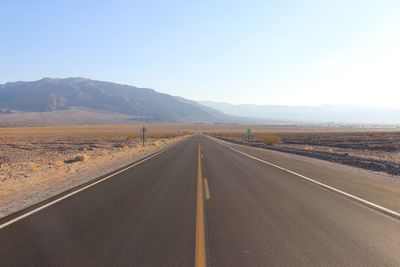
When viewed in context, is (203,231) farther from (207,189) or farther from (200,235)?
(207,189)

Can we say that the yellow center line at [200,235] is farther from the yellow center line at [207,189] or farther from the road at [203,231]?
the yellow center line at [207,189]

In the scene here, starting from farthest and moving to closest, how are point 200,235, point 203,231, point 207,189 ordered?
point 207,189, point 203,231, point 200,235

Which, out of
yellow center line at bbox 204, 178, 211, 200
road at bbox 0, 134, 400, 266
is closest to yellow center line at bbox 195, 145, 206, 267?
road at bbox 0, 134, 400, 266

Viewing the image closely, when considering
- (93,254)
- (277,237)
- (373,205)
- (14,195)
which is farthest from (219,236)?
(14,195)

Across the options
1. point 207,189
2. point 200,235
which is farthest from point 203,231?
point 207,189

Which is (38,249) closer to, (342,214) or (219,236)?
(219,236)

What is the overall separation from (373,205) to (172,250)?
228 inches

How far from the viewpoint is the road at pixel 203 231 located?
582 cm

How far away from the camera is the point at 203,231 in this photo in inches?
287

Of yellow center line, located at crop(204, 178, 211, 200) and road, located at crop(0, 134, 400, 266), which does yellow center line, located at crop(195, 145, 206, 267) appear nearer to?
road, located at crop(0, 134, 400, 266)

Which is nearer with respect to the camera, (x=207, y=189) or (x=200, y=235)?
(x=200, y=235)

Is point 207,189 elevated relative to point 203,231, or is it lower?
lower

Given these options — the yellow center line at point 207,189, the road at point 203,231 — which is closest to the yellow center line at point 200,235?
the road at point 203,231

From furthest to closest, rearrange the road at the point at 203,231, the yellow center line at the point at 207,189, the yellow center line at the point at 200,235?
the yellow center line at the point at 207,189 < the road at the point at 203,231 < the yellow center line at the point at 200,235
